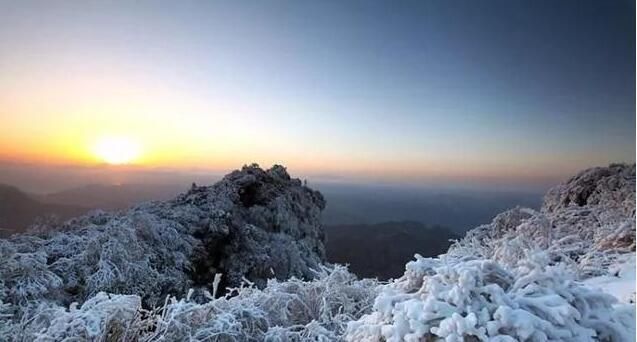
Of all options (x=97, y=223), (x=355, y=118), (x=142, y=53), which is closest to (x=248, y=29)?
(x=142, y=53)

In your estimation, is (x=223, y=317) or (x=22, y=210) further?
(x=22, y=210)

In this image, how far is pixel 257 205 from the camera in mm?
11945

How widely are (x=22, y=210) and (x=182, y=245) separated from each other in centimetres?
290

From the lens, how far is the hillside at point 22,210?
8.37m

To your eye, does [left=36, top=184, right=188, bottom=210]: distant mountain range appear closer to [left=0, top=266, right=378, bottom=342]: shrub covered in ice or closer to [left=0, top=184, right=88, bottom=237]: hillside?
[left=0, top=184, right=88, bottom=237]: hillside

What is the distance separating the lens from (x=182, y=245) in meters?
9.67

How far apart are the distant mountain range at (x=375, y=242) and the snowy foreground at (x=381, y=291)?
3575 mm

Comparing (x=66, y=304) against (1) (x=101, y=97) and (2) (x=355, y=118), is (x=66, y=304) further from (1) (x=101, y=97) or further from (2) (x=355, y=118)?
(2) (x=355, y=118)

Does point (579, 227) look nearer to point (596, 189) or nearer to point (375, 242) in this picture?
point (596, 189)

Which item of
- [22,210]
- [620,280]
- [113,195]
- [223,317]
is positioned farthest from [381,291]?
[113,195]

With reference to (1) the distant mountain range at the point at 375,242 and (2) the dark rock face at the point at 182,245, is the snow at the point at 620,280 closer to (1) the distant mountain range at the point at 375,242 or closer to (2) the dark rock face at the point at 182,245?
(2) the dark rock face at the point at 182,245

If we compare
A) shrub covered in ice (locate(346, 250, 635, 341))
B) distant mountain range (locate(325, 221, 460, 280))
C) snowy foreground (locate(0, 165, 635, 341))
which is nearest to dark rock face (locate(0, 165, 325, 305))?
snowy foreground (locate(0, 165, 635, 341))

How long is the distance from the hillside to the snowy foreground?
52 centimetres

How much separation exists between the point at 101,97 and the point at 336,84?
12.3 feet
